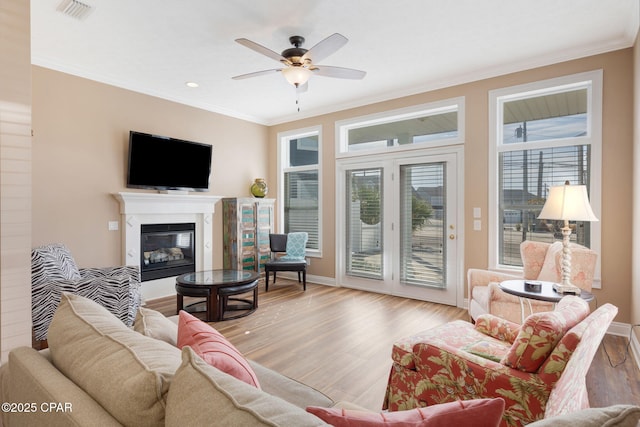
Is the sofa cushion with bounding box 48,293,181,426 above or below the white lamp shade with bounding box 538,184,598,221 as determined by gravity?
below

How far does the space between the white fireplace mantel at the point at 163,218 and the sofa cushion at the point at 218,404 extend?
14.2ft

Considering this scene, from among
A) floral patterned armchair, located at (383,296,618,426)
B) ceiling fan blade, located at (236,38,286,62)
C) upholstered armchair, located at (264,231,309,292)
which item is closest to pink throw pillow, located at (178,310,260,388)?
floral patterned armchair, located at (383,296,618,426)

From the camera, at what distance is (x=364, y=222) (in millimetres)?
5453

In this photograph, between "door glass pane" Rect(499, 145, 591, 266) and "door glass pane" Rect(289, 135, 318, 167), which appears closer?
"door glass pane" Rect(499, 145, 591, 266)

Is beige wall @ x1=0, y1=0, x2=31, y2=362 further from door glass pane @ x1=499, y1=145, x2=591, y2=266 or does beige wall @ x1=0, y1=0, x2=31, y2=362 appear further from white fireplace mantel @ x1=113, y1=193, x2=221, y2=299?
door glass pane @ x1=499, y1=145, x2=591, y2=266

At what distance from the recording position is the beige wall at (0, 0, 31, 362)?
174 centimetres

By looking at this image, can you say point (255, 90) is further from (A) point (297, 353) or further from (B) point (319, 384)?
(B) point (319, 384)

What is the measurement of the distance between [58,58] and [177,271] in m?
3.05

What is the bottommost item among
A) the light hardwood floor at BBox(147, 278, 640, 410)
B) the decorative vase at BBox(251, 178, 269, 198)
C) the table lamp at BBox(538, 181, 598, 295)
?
the light hardwood floor at BBox(147, 278, 640, 410)

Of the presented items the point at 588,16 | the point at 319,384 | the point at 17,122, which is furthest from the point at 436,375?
the point at 588,16

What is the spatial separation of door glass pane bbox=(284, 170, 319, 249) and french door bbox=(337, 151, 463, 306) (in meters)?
0.62

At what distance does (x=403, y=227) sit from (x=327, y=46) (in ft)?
9.62

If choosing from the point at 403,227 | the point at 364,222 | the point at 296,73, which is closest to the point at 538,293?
the point at 403,227

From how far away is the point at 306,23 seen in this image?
10.3 ft
